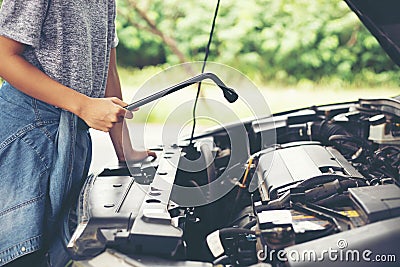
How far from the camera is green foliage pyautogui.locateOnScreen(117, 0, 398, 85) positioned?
21.7ft

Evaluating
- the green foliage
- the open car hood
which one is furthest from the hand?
the green foliage

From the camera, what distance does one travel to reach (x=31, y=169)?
165 cm

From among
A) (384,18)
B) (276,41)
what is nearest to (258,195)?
(384,18)

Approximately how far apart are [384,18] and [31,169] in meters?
1.08

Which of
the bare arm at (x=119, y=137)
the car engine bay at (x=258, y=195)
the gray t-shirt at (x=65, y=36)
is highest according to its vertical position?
the gray t-shirt at (x=65, y=36)

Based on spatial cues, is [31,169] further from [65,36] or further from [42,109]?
[65,36]

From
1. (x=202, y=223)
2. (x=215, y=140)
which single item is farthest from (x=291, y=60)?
(x=202, y=223)

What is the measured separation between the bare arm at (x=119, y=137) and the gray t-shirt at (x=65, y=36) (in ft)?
0.82

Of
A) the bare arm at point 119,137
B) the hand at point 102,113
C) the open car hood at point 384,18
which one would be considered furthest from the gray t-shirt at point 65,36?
the open car hood at point 384,18

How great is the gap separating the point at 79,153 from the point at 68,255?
0.40 metres

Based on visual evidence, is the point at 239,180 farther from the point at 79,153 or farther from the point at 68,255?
the point at 68,255

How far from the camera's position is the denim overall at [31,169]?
1.61 m

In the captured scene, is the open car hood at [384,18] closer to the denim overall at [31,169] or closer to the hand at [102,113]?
the hand at [102,113]

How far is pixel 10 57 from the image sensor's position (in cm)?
155
